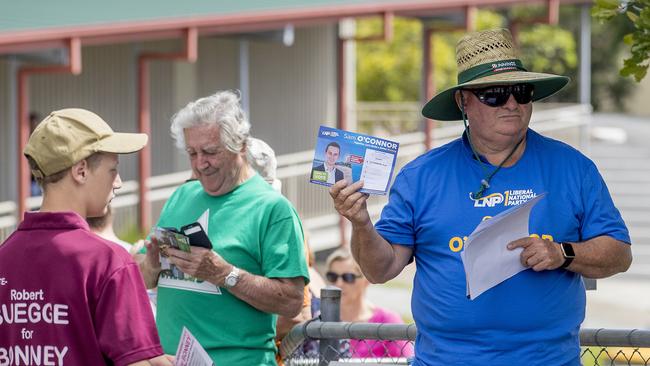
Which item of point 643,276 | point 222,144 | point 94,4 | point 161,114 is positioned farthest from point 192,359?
point 643,276

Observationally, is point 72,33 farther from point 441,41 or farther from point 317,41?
point 441,41

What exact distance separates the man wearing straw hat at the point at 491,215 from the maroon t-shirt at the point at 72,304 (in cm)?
73

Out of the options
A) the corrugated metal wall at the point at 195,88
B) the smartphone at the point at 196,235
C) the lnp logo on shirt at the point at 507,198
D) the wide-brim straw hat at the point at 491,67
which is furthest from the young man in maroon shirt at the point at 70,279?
the corrugated metal wall at the point at 195,88

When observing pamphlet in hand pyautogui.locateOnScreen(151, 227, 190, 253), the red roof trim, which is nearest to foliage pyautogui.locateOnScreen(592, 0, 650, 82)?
pamphlet in hand pyautogui.locateOnScreen(151, 227, 190, 253)

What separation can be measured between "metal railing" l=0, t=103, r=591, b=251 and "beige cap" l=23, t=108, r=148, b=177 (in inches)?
359

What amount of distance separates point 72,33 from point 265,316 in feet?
26.2

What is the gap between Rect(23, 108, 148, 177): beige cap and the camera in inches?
134

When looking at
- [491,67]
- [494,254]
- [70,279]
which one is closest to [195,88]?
[491,67]

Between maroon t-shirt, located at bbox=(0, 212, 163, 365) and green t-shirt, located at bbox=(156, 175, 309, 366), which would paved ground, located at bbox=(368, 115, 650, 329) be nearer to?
green t-shirt, located at bbox=(156, 175, 309, 366)

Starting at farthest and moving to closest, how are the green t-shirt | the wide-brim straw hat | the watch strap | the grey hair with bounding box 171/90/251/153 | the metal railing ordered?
the metal railing → the grey hair with bounding box 171/90/251/153 → the green t-shirt → the watch strap → the wide-brim straw hat

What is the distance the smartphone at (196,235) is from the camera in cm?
428

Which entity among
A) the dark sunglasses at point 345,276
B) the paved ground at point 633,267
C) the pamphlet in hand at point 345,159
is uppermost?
the pamphlet in hand at point 345,159

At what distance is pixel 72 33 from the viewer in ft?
39.2

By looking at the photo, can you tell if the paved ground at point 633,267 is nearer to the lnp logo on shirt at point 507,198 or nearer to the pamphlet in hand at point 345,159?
the lnp logo on shirt at point 507,198
